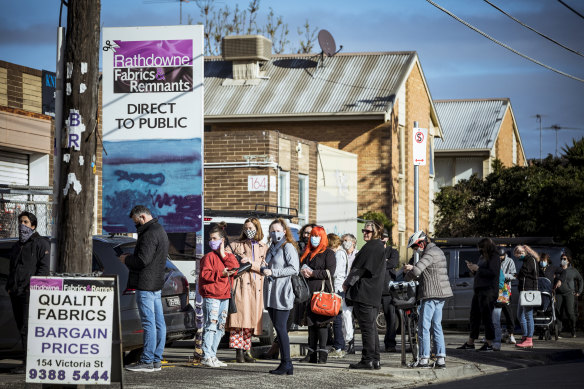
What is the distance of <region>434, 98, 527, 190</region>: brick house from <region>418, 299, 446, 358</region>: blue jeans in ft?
122

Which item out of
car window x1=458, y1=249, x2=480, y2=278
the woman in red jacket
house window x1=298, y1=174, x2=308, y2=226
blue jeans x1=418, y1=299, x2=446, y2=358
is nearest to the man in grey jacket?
blue jeans x1=418, y1=299, x2=446, y2=358

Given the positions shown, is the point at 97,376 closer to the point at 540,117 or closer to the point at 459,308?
the point at 459,308

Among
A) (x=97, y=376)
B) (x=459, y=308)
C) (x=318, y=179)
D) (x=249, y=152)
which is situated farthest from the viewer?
(x=318, y=179)

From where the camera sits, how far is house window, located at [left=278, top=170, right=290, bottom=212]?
27969 mm

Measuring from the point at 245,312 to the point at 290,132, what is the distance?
959 inches

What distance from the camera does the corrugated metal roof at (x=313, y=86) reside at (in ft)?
120

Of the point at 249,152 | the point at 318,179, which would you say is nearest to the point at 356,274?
the point at 249,152

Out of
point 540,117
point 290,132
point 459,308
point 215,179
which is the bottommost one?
point 459,308

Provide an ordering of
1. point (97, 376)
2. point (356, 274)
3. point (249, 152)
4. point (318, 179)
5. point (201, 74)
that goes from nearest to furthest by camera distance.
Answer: point (97, 376), point (356, 274), point (201, 74), point (249, 152), point (318, 179)

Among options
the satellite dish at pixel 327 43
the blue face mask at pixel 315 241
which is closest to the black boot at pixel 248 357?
the blue face mask at pixel 315 241

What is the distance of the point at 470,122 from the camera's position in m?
53.1

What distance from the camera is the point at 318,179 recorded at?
3108cm

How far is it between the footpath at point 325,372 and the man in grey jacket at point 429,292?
0.34m

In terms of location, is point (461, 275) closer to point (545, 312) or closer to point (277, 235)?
point (545, 312)
